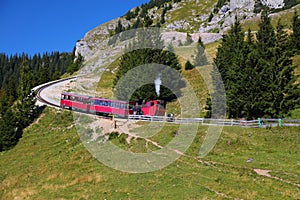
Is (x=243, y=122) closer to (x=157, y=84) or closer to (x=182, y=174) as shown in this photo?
(x=182, y=174)

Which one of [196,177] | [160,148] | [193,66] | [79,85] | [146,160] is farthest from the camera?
[79,85]

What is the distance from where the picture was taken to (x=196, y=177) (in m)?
23.2

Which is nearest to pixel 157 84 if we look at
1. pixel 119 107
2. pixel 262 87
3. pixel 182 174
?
pixel 119 107

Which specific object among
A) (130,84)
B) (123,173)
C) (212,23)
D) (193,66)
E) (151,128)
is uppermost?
(212,23)

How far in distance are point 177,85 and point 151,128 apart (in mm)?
25487

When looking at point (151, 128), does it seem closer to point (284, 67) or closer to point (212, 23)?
point (284, 67)

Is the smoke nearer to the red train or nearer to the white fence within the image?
the red train

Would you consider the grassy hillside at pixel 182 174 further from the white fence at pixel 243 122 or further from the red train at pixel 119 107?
the red train at pixel 119 107

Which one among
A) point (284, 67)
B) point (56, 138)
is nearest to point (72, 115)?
point (56, 138)

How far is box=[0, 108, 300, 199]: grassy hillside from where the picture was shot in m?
20.5

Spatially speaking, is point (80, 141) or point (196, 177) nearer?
point (196, 177)

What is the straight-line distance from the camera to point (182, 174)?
955 inches

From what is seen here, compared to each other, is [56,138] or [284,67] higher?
[284,67]

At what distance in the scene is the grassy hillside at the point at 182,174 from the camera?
2048 cm
